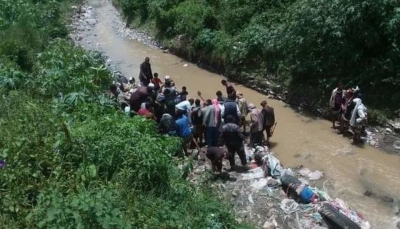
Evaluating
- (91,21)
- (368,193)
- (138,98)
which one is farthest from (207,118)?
(91,21)

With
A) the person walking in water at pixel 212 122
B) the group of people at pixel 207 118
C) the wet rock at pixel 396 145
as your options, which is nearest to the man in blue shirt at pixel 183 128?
the group of people at pixel 207 118

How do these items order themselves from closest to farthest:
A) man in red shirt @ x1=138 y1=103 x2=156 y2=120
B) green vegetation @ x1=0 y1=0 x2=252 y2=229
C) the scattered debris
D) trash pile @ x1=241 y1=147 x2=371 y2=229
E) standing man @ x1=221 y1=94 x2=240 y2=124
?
green vegetation @ x1=0 y1=0 x2=252 y2=229 < trash pile @ x1=241 y1=147 x2=371 y2=229 < the scattered debris < man in red shirt @ x1=138 y1=103 x2=156 y2=120 < standing man @ x1=221 y1=94 x2=240 y2=124

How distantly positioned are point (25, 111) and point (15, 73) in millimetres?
3039

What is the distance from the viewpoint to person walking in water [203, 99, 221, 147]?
441 inches

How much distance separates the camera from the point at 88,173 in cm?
706

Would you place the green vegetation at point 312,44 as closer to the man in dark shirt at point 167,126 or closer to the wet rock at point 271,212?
the wet rock at point 271,212

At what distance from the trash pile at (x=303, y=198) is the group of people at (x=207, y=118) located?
618 millimetres

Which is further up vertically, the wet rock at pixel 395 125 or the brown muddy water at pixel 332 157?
the wet rock at pixel 395 125

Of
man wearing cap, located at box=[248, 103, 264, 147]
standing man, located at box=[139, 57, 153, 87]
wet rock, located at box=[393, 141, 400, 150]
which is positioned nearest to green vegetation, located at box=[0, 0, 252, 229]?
man wearing cap, located at box=[248, 103, 264, 147]

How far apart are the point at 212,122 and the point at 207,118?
170 mm

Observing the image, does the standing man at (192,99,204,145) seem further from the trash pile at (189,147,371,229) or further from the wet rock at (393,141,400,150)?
the wet rock at (393,141,400,150)

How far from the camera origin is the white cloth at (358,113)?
38.8ft

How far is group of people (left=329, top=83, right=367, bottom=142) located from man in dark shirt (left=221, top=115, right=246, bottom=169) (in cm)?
320

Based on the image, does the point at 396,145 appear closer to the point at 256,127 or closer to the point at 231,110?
the point at 256,127
